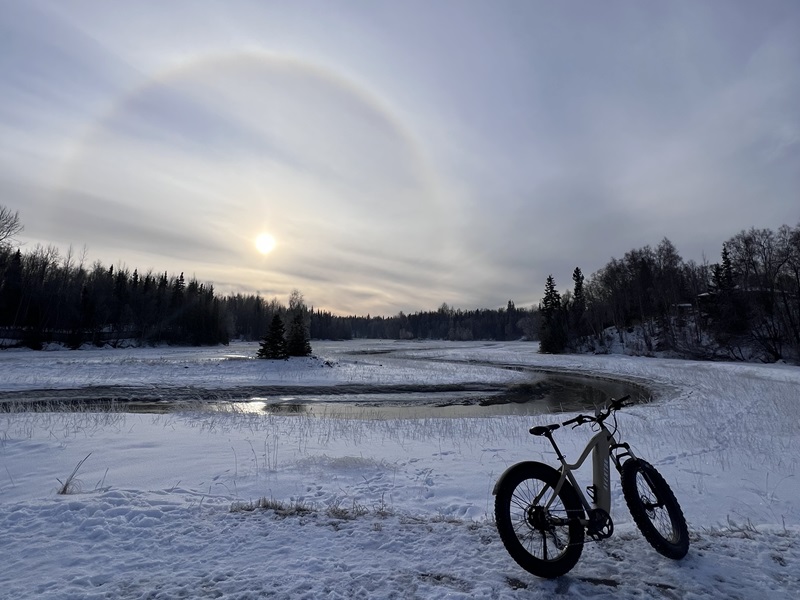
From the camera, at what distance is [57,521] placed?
473 centimetres

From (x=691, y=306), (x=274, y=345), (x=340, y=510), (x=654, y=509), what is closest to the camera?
(x=654, y=509)

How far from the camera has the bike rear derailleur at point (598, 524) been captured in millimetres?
3979

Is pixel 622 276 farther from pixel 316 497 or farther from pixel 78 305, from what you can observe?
pixel 78 305

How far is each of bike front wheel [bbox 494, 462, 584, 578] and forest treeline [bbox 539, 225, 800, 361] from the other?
5468cm

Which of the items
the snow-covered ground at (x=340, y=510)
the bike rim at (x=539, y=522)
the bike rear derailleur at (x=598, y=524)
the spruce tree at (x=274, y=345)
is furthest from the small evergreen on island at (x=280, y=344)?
the bike rear derailleur at (x=598, y=524)

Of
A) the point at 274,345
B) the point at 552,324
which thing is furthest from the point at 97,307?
the point at 552,324

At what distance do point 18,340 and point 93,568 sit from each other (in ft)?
250

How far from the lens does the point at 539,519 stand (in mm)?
3992

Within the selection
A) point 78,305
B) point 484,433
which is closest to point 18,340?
point 78,305

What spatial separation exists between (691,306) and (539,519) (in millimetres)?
78993

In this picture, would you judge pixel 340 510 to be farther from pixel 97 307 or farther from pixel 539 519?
pixel 97 307

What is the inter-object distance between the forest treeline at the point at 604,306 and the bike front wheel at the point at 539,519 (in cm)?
4969

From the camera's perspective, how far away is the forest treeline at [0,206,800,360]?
162ft

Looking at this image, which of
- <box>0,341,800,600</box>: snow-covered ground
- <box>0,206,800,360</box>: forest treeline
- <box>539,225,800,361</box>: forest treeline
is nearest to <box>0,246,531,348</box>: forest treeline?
<box>0,206,800,360</box>: forest treeline
